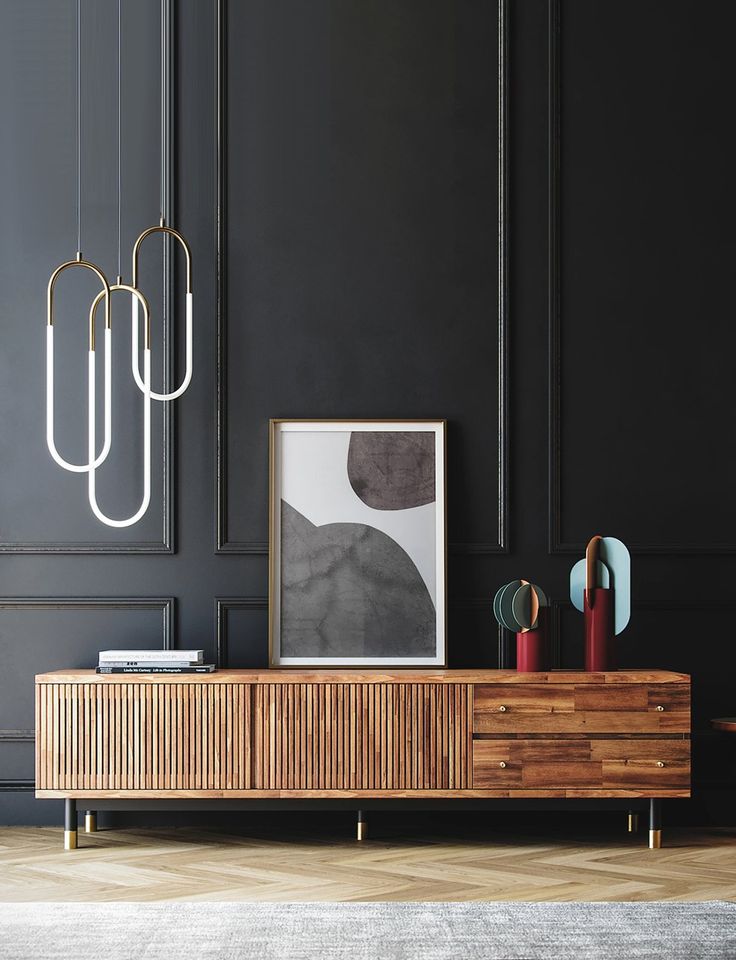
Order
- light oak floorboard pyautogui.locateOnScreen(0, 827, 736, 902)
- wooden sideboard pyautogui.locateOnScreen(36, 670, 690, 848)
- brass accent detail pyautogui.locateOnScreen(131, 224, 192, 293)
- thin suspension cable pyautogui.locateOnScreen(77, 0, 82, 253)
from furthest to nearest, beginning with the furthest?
thin suspension cable pyautogui.locateOnScreen(77, 0, 82, 253)
brass accent detail pyautogui.locateOnScreen(131, 224, 192, 293)
wooden sideboard pyautogui.locateOnScreen(36, 670, 690, 848)
light oak floorboard pyautogui.locateOnScreen(0, 827, 736, 902)

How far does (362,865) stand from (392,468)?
1.38 meters

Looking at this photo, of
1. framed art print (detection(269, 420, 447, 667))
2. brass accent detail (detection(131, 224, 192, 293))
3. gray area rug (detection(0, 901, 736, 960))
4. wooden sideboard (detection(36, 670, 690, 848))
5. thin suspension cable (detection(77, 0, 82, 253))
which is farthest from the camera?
thin suspension cable (detection(77, 0, 82, 253))

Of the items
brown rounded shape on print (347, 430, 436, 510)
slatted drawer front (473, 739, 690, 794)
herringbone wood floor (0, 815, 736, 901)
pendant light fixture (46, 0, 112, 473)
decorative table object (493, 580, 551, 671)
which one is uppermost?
pendant light fixture (46, 0, 112, 473)

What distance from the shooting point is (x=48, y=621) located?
4.08m

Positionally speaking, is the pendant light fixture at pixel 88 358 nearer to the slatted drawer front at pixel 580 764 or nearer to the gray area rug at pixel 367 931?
the gray area rug at pixel 367 931

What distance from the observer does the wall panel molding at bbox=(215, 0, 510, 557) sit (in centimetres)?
410

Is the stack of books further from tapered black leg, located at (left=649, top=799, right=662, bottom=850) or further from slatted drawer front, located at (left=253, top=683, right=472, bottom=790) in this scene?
tapered black leg, located at (left=649, top=799, right=662, bottom=850)

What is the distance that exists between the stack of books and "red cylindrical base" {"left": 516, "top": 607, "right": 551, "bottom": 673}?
1033 millimetres

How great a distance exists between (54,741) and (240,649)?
736 mm

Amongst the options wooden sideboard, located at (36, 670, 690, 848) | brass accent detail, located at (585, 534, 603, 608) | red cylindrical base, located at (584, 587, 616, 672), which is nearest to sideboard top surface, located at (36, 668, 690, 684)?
wooden sideboard, located at (36, 670, 690, 848)

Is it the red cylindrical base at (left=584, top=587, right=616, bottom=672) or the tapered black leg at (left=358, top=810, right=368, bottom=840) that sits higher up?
A: the red cylindrical base at (left=584, top=587, right=616, bottom=672)

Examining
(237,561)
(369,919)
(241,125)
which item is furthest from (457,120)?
(369,919)

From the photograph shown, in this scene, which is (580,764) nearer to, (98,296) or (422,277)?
(422,277)

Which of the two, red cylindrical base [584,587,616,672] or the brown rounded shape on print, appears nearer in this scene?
red cylindrical base [584,587,616,672]
